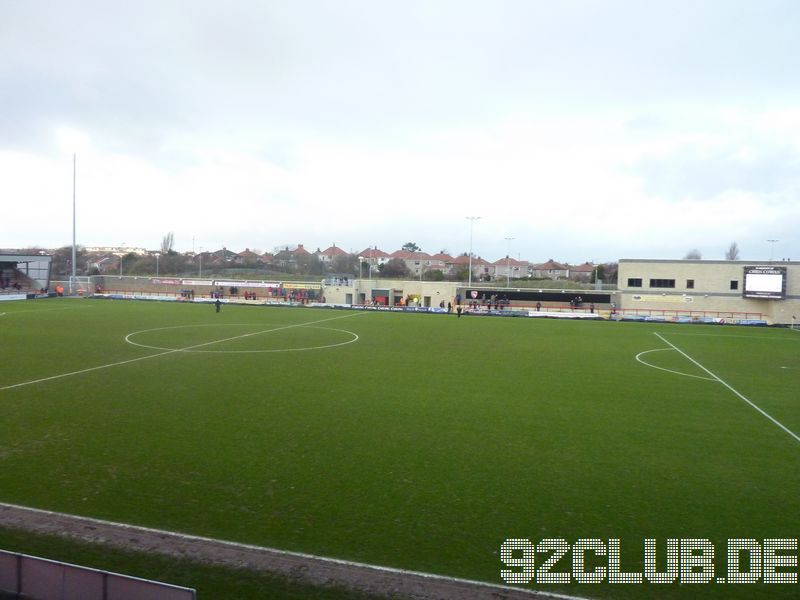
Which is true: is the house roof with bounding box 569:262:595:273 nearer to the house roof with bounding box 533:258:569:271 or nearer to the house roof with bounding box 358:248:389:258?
the house roof with bounding box 533:258:569:271

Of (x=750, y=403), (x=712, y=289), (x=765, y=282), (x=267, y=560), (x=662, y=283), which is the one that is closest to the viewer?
(x=267, y=560)

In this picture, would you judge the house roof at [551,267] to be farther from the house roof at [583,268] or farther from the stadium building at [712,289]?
the stadium building at [712,289]

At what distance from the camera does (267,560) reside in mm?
6188

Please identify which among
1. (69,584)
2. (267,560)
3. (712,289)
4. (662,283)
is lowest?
(267,560)

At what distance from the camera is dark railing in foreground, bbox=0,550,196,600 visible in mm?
4605

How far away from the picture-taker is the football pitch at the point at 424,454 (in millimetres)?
6840

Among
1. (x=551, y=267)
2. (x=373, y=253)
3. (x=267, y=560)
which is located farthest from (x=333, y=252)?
(x=267, y=560)

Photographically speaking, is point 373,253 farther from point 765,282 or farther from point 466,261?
point 765,282

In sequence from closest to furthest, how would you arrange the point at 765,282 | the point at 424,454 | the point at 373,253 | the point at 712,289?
the point at 424,454 → the point at 765,282 → the point at 712,289 → the point at 373,253

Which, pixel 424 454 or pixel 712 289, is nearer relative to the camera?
pixel 424 454

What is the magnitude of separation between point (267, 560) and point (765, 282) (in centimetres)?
5214

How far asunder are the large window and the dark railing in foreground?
53565mm

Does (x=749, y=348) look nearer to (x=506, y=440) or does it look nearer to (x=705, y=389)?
(x=705, y=389)

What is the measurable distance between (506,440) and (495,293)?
1929 inches
